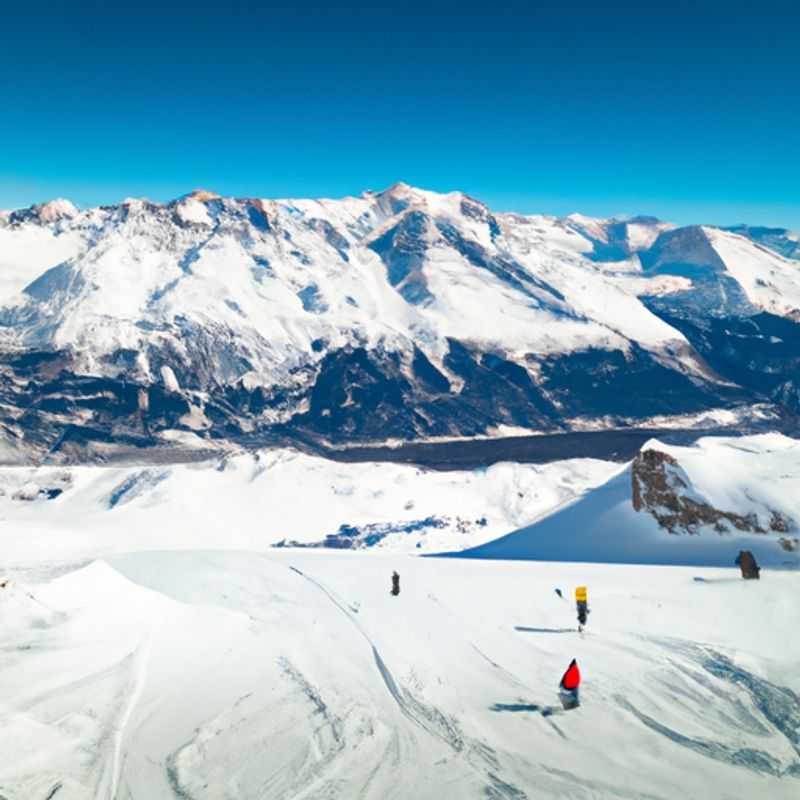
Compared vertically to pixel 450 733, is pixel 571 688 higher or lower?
higher

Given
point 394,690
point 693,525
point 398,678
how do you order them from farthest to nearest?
point 693,525, point 398,678, point 394,690

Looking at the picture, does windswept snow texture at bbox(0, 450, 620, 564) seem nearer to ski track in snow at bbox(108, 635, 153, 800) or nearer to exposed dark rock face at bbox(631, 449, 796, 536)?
exposed dark rock face at bbox(631, 449, 796, 536)

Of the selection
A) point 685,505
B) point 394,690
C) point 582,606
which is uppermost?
point 685,505

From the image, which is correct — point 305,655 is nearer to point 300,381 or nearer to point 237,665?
point 237,665

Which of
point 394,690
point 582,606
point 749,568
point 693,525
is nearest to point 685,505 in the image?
point 693,525

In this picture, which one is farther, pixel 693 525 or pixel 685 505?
pixel 685 505

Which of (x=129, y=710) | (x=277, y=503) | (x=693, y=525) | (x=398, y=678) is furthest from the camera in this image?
(x=277, y=503)

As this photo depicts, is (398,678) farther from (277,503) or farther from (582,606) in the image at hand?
(277,503)

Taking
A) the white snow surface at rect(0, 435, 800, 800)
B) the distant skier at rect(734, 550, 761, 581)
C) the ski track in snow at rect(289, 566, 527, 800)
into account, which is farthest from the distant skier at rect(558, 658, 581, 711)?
the distant skier at rect(734, 550, 761, 581)
